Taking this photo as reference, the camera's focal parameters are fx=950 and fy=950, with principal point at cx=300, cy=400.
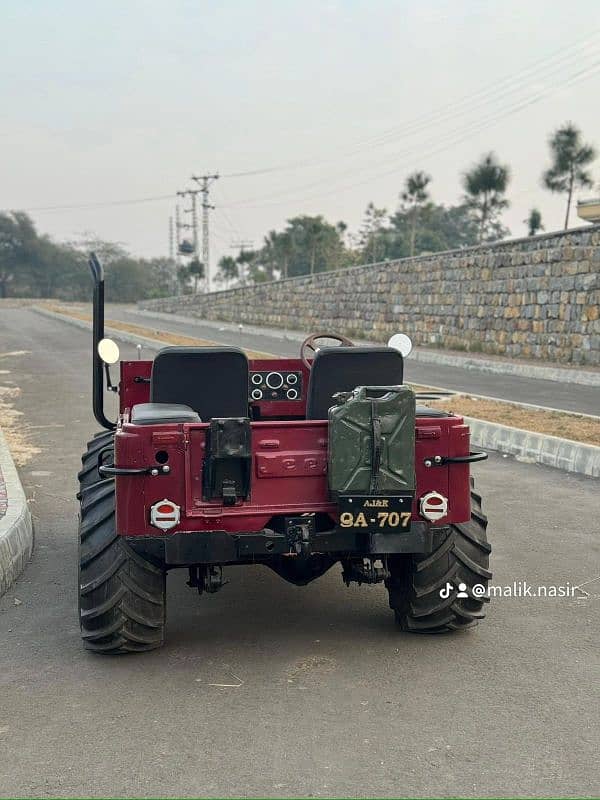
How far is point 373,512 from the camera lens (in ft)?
15.5

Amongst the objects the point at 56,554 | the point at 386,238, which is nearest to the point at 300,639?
the point at 56,554

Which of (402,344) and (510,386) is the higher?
(402,344)

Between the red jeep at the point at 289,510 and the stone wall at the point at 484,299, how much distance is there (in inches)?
878

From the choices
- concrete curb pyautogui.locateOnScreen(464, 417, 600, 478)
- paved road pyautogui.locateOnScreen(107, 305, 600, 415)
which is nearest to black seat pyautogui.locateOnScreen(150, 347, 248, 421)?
concrete curb pyautogui.locateOnScreen(464, 417, 600, 478)

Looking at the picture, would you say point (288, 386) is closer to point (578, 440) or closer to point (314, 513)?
point (314, 513)

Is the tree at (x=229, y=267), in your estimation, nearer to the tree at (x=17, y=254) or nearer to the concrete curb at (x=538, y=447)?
the tree at (x=17, y=254)

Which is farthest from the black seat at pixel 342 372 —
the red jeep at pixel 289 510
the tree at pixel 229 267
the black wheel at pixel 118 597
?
the tree at pixel 229 267

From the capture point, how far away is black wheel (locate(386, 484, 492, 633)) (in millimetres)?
5176

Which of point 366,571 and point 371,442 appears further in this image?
point 366,571

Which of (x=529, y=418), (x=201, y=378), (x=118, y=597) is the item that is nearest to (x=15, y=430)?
(x=529, y=418)

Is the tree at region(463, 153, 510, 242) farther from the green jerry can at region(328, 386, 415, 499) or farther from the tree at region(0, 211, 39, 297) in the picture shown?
the tree at region(0, 211, 39, 297)

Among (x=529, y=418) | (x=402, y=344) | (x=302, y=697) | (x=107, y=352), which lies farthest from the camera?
(x=529, y=418)

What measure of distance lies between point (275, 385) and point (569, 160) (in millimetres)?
35901

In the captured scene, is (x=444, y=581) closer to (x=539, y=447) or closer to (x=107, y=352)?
(x=107, y=352)
